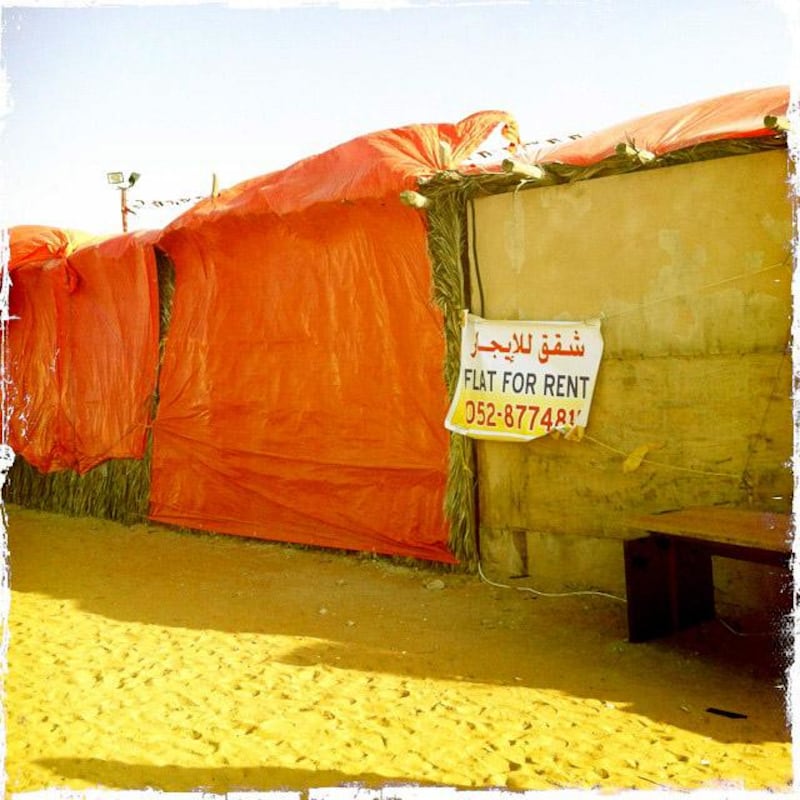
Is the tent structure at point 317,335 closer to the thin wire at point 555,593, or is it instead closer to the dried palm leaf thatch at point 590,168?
the dried palm leaf thatch at point 590,168

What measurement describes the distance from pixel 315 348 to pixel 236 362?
3.55 feet

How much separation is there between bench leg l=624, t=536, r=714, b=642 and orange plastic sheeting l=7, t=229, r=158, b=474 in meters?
5.98

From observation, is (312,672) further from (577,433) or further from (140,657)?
(577,433)

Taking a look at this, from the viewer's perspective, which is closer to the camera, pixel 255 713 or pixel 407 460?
pixel 255 713

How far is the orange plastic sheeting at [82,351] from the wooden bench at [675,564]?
5.98 m

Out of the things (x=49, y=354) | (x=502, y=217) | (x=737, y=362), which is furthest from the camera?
(x=49, y=354)

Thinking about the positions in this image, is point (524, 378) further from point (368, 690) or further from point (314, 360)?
point (368, 690)

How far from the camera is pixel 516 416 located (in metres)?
6.14

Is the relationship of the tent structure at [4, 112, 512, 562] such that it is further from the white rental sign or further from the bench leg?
the bench leg

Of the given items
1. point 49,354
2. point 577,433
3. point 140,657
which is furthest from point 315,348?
point 49,354

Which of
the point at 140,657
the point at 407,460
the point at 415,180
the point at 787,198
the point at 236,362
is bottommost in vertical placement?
the point at 140,657

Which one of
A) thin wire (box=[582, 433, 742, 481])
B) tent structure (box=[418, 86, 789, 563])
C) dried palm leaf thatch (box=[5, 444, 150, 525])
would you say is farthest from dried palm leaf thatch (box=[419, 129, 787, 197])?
dried palm leaf thatch (box=[5, 444, 150, 525])

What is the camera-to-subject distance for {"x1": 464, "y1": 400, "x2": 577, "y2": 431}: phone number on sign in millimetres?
5875

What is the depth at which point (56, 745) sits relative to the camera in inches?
142
